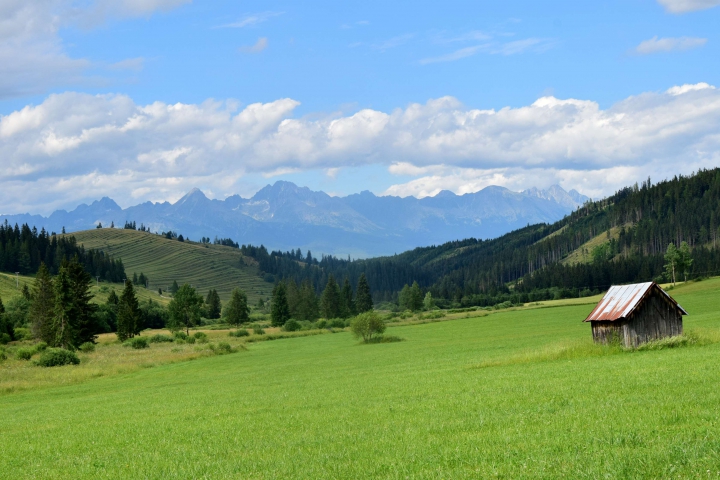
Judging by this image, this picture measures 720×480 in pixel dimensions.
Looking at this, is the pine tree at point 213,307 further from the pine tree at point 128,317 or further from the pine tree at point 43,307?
the pine tree at point 43,307

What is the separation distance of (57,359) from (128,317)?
4544cm

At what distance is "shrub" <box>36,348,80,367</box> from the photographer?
69.7 meters

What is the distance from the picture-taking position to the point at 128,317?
115 metres

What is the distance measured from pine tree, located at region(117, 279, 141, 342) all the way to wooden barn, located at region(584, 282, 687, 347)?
8987 cm

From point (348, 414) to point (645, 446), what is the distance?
41.0ft

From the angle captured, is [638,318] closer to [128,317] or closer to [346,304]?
[128,317]

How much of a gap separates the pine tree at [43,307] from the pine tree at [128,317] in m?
13.4

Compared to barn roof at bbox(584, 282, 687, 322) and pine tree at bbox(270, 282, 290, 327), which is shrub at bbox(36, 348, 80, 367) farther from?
pine tree at bbox(270, 282, 290, 327)

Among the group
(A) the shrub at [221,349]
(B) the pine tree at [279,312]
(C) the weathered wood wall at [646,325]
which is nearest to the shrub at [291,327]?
(B) the pine tree at [279,312]

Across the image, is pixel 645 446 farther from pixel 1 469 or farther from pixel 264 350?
pixel 264 350

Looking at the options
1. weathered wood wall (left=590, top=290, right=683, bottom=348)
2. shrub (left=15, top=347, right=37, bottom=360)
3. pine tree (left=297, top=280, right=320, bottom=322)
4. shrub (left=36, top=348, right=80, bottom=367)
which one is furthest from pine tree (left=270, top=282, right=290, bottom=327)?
weathered wood wall (left=590, top=290, right=683, bottom=348)

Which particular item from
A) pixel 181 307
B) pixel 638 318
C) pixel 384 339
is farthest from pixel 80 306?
pixel 638 318

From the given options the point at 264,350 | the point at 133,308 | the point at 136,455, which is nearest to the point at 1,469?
the point at 136,455

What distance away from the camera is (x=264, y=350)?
283ft
